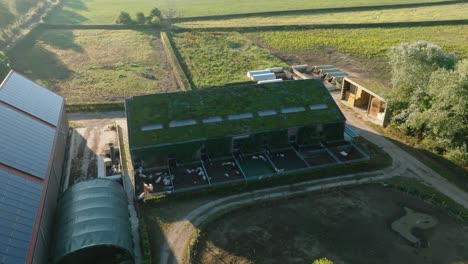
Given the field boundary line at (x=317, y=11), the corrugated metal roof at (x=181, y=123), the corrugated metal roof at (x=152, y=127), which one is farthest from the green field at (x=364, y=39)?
the corrugated metal roof at (x=152, y=127)

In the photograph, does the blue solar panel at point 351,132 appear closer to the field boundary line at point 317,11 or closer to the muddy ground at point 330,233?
the muddy ground at point 330,233

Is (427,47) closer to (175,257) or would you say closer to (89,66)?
(175,257)

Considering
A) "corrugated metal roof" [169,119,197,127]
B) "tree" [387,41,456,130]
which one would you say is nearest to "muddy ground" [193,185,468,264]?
"corrugated metal roof" [169,119,197,127]

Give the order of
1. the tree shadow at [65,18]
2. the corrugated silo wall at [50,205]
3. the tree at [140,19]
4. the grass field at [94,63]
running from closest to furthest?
the corrugated silo wall at [50,205]
the grass field at [94,63]
the tree at [140,19]
the tree shadow at [65,18]

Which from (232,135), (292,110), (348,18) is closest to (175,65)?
(292,110)

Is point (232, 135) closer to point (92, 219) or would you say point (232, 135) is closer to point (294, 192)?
point (294, 192)

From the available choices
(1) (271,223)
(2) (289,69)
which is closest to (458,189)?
(1) (271,223)
